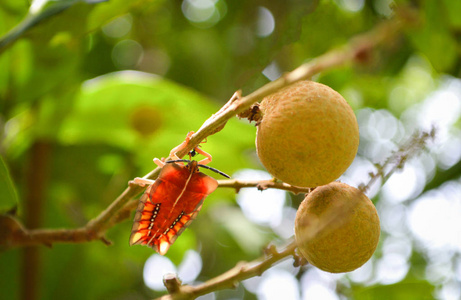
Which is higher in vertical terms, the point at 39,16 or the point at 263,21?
the point at 39,16

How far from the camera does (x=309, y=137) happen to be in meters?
0.63

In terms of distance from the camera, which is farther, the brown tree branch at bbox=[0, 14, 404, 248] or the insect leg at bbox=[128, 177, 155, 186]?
the insect leg at bbox=[128, 177, 155, 186]

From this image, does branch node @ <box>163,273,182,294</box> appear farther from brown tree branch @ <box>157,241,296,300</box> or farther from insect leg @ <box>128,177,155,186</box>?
insect leg @ <box>128,177,155,186</box>

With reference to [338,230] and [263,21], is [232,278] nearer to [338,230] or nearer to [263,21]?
[338,230]

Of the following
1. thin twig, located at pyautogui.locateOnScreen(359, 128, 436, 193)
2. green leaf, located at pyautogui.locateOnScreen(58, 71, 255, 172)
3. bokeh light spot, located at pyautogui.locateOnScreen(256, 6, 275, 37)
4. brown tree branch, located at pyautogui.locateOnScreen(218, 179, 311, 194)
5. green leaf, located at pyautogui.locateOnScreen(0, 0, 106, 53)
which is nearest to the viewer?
thin twig, located at pyautogui.locateOnScreen(359, 128, 436, 193)

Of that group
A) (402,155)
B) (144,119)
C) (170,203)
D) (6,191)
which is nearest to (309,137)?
(402,155)

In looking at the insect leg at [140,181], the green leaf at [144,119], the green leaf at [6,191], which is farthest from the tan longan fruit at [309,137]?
the green leaf at [144,119]

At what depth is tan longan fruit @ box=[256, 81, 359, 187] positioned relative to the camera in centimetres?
63

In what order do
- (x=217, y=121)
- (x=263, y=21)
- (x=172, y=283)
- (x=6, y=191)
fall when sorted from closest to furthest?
(x=217, y=121), (x=172, y=283), (x=6, y=191), (x=263, y=21)

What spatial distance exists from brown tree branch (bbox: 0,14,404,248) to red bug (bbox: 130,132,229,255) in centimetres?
3

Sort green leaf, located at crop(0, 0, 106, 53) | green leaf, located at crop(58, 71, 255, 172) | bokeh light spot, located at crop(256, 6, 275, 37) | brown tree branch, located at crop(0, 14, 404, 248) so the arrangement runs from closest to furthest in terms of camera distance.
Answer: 1. brown tree branch, located at crop(0, 14, 404, 248)
2. green leaf, located at crop(0, 0, 106, 53)
3. green leaf, located at crop(58, 71, 255, 172)
4. bokeh light spot, located at crop(256, 6, 275, 37)

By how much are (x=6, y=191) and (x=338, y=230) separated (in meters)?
0.54

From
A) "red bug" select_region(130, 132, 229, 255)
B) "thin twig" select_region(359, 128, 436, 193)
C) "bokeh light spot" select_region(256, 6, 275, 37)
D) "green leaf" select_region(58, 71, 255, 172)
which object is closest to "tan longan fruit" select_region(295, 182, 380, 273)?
"thin twig" select_region(359, 128, 436, 193)

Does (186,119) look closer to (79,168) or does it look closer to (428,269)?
(79,168)
